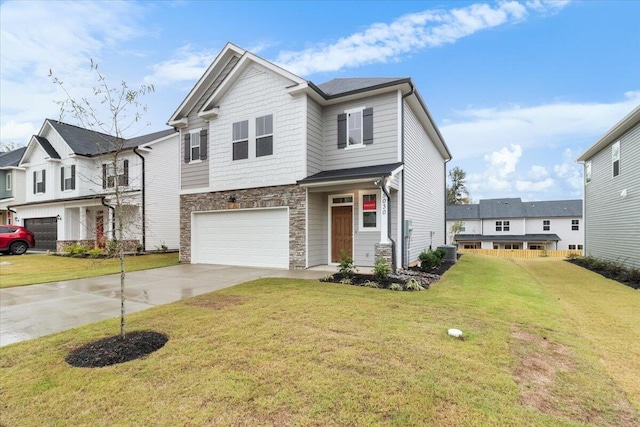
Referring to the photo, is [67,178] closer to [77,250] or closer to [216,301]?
[77,250]

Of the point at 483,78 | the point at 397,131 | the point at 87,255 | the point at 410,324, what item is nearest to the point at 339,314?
the point at 410,324

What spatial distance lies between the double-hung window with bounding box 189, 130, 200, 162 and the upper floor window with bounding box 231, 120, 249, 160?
95.3 inches

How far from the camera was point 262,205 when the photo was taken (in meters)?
11.6

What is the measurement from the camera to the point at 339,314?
536 centimetres

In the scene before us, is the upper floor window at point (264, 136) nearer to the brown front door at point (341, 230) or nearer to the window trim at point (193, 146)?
the brown front door at point (341, 230)

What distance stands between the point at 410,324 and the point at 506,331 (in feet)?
4.69

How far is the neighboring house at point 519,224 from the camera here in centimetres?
3478

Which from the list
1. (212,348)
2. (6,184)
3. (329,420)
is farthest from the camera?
(6,184)

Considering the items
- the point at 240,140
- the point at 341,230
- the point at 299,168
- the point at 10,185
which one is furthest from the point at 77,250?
the point at 341,230

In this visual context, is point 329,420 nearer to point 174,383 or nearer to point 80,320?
point 174,383

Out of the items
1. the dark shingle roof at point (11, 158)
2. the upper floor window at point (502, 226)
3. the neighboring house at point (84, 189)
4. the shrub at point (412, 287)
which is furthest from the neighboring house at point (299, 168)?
the upper floor window at point (502, 226)

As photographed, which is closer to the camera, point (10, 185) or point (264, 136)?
point (264, 136)

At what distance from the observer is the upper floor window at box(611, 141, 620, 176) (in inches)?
506

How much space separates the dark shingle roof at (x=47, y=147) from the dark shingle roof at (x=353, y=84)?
774 inches
